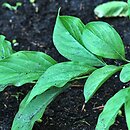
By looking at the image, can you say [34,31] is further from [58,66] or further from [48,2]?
[58,66]

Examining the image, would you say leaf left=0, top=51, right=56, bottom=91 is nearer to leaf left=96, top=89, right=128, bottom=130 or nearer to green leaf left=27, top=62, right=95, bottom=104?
green leaf left=27, top=62, right=95, bottom=104

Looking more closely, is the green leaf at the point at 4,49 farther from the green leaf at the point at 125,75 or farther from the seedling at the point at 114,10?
the seedling at the point at 114,10

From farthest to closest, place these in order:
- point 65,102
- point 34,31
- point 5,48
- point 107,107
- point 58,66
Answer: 1. point 34,31
2. point 65,102
3. point 5,48
4. point 58,66
5. point 107,107

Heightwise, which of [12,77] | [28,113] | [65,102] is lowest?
[65,102]

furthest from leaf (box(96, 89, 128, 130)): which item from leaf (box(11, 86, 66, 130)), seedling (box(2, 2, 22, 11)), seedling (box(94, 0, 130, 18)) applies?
seedling (box(2, 2, 22, 11))

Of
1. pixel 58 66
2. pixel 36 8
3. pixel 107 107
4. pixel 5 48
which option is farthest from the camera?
pixel 36 8

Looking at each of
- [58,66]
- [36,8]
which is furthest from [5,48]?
[36,8]

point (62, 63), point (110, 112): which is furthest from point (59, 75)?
point (110, 112)

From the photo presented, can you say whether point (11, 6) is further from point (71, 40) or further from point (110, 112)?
point (110, 112)

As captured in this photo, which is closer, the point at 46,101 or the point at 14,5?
the point at 46,101
